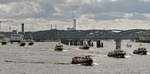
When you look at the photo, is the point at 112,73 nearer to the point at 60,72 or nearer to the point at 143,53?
the point at 60,72

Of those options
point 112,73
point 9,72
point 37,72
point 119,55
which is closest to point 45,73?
point 37,72

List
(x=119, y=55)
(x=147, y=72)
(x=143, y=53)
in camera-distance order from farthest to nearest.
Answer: (x=143, y=53), (x=119, y=55), (x=147, y=72)

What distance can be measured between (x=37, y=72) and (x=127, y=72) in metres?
23.6

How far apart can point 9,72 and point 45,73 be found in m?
9.51

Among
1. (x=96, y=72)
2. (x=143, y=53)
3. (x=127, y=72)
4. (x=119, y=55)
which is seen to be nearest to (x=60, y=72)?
(x=96, y=72)

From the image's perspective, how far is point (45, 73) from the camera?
100 m

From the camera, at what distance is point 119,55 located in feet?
530

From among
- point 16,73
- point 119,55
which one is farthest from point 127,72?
point 119,55

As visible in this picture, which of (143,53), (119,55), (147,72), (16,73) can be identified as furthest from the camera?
(143,53)

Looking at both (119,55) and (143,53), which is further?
(143,53)

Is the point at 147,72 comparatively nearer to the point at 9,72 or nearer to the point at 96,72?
the point at 96,72

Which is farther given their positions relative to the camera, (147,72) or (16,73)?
(147,72)

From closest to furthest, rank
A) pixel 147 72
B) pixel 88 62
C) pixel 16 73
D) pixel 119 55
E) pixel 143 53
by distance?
pixel 16 73 → pixel 147 72 → pixel 88 62 → pixel 119 55 → pixel 143 53

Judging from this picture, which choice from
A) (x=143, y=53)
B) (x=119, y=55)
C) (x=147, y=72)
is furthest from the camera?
(x=143, y=53)
